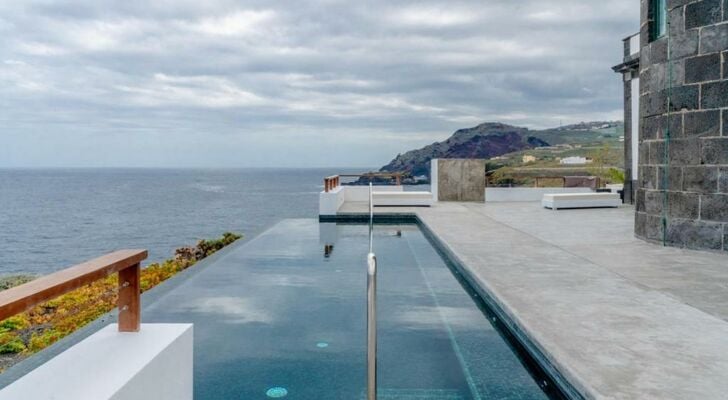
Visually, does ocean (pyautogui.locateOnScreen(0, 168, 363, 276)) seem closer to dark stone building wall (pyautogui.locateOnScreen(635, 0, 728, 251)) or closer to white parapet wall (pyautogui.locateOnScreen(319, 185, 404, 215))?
white parapet wall (pyautogui.locateOnScreen(319, 185, 404, 215))

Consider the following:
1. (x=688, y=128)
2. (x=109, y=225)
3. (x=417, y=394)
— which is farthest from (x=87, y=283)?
(x=109, y=225)

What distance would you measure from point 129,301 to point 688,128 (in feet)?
24.1

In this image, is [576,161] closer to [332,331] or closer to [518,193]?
[518,193]

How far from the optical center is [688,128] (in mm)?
7328

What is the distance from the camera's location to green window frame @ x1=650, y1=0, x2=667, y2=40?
7762 mm

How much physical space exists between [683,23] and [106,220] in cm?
4185

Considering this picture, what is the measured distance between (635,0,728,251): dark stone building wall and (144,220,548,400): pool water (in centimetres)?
330

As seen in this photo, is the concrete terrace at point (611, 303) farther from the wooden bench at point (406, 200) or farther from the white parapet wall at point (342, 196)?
the wooden bench at point (406, 200)

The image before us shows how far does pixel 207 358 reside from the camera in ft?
12.0

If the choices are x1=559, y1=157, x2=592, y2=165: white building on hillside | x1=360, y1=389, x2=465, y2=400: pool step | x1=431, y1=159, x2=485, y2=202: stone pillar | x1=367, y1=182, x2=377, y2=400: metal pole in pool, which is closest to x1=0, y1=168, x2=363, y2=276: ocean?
x1=431, y1=159, x2=485, y2=202: stone pillar

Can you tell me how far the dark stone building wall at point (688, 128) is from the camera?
23.0 ft

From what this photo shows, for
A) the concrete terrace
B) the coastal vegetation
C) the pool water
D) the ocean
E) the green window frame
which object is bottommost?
the ocean

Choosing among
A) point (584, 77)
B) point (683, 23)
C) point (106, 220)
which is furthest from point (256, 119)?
point (683, 23)

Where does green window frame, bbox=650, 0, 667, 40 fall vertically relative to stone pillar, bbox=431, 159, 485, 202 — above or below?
above
